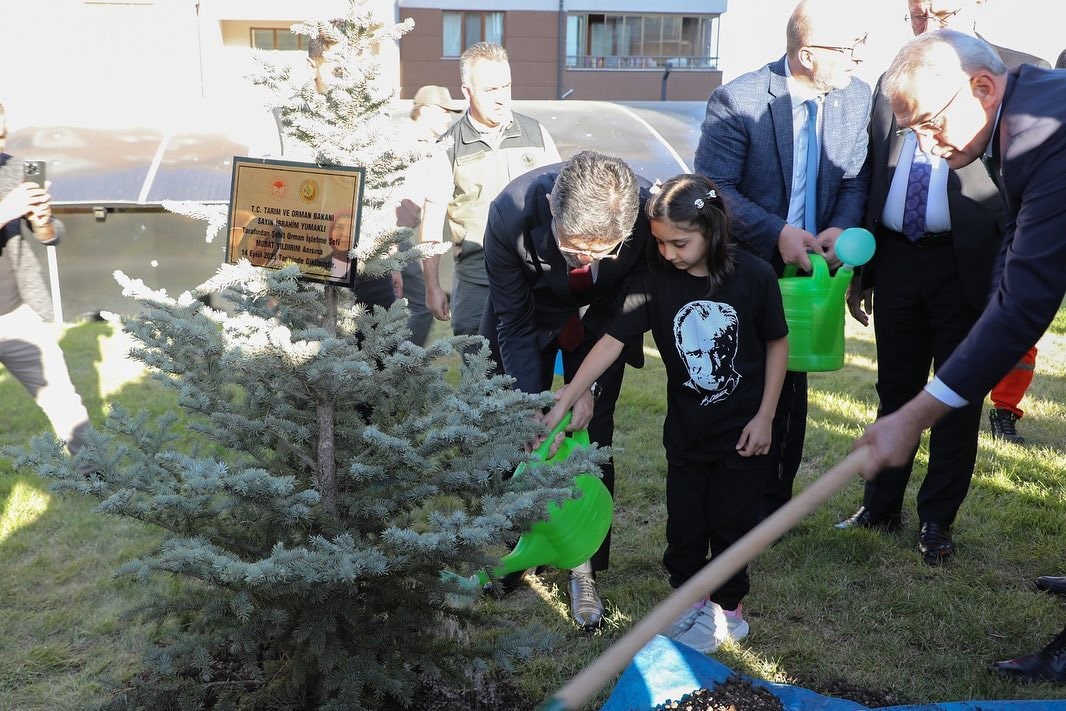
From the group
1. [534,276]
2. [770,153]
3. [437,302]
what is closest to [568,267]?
[534,276]

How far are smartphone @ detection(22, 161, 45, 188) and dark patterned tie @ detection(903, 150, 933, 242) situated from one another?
372cm

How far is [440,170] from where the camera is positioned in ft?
12.9

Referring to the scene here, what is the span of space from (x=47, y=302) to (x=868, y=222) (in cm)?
369

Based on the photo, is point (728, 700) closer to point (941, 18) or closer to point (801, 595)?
point (801, 595)

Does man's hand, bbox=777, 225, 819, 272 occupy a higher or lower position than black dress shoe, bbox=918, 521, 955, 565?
higher

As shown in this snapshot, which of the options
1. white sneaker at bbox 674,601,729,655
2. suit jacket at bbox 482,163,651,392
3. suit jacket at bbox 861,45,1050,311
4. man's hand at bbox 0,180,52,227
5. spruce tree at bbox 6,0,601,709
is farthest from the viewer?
man's hand at bbox 0,180,52,227

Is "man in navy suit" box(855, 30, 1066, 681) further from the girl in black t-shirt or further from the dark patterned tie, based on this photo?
the dark patterned tie

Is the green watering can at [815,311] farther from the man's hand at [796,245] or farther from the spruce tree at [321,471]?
the spruce tree at [321,471]

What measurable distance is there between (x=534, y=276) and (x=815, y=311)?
3.31 feet

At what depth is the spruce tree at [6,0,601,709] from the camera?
1988 mm

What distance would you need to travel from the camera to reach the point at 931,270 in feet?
10.7

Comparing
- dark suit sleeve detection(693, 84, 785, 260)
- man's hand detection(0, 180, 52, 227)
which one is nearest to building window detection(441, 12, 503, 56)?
man's hand detection(0, 180, 52, 227)

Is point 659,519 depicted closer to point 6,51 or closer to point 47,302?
point 47,302

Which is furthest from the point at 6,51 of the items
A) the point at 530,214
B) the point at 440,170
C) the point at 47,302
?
the point at 530,214
